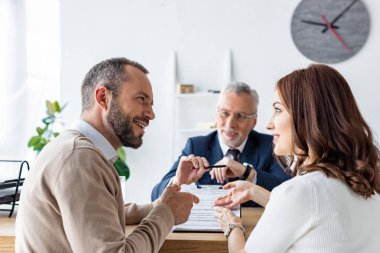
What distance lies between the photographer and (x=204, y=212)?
5.17ft

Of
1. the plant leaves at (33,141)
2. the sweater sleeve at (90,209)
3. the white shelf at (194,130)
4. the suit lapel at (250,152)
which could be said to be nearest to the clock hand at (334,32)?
the white shelf at (194,130)

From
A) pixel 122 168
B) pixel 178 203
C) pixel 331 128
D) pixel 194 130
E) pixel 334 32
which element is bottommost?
pixel 122 168

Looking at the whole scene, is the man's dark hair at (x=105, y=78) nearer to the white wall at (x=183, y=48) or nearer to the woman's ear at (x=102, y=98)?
the woman's ear at (x=102, y=98)

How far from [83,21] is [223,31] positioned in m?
1.29

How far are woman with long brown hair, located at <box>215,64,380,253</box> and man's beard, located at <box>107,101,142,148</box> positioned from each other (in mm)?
408

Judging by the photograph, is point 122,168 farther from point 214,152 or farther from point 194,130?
point 214,152

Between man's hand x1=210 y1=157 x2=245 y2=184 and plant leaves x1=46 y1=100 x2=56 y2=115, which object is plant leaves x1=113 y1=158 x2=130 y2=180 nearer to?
plant leaves x1=46 y1=100 x2=56 y2=115

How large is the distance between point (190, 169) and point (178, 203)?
0.62m

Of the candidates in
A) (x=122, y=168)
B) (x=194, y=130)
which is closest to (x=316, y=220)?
(x=194, y=130)

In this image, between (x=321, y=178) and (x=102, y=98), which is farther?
(x=102, y=98)

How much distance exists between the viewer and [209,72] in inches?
155

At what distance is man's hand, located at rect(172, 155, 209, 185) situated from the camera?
1905 millimetres

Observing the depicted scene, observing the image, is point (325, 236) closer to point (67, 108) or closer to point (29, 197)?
point (29, 197)

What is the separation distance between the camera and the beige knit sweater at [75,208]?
3.36ft
